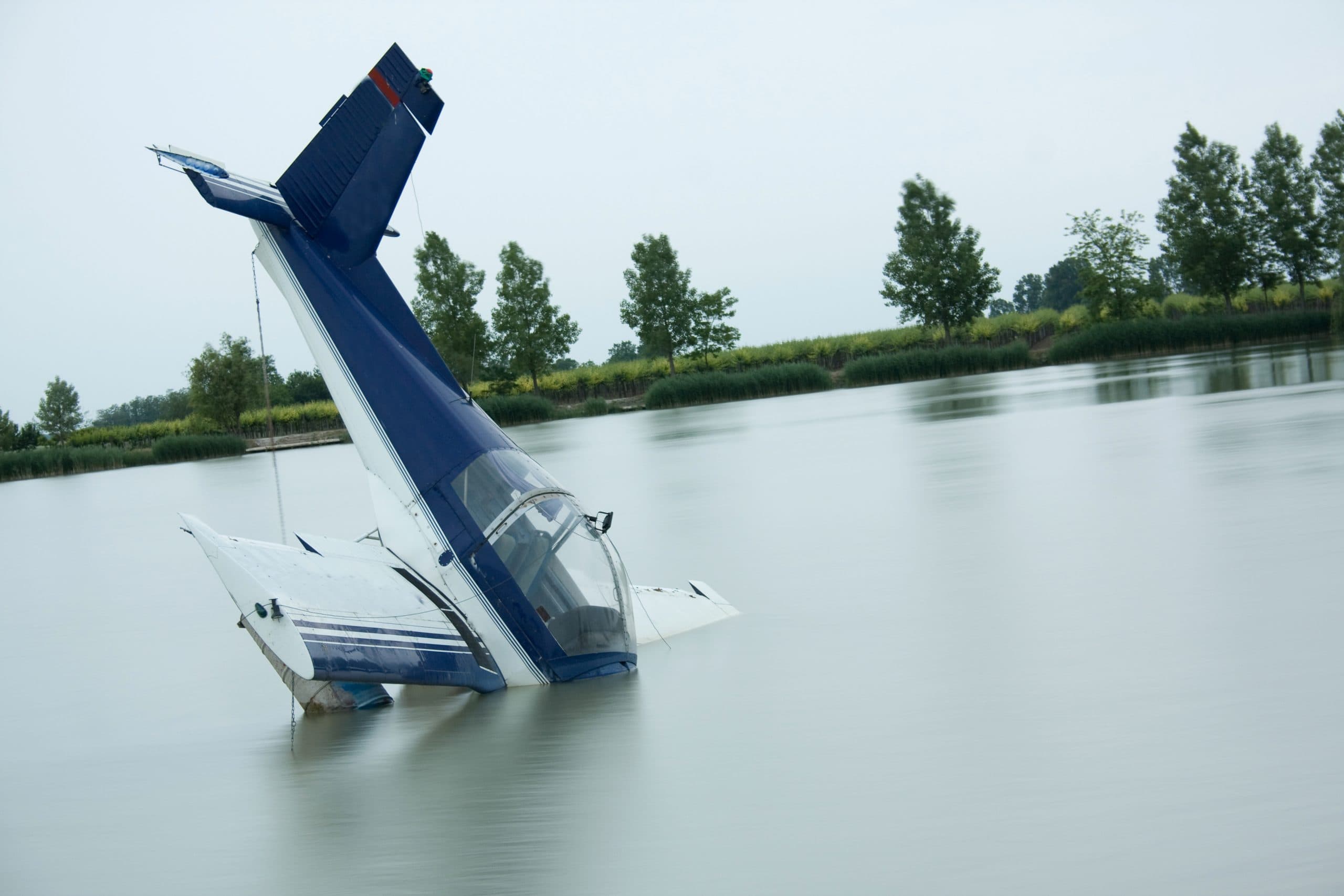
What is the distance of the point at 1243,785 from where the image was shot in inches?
238

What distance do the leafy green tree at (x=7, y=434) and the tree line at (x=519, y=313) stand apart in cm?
2926

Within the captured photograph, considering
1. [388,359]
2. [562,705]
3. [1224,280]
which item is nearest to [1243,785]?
[562,705]

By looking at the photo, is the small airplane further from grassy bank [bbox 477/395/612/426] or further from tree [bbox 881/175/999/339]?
tree [bbox 881/175/999/339]

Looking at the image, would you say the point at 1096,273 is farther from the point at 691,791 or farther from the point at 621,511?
the point at 691,791

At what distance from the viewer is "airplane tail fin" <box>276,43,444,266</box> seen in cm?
966

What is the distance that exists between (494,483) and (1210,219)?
2626 inches

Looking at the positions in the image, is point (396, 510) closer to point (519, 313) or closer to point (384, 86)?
point (384, 86)

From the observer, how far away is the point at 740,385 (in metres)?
66.2

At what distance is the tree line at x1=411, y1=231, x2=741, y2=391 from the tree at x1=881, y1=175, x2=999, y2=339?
1430 cm

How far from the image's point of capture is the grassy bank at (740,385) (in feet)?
218

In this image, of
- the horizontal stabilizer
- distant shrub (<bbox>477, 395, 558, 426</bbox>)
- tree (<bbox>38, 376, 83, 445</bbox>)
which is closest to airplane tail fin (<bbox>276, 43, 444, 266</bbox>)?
the horizontal stabilizer

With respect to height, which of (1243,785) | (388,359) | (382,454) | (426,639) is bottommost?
(1243,785)

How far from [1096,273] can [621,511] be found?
5752 cm

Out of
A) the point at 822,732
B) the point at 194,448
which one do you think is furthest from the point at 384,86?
the point at 194,448
